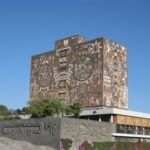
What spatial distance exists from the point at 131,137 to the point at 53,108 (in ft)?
52.9

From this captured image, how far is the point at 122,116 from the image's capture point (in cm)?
6925

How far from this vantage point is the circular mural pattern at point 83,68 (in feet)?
272

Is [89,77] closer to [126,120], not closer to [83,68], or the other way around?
[83,68]

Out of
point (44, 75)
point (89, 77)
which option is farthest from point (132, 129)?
point (44, 75)

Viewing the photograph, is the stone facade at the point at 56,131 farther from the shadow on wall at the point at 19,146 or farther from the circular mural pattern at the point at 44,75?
the circular mural pattern at the point at 44,75

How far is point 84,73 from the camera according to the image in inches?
3310

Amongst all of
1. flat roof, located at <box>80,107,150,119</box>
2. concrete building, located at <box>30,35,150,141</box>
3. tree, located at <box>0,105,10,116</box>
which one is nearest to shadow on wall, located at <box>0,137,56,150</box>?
flat roof, located at <box>80,107,150,119</box>

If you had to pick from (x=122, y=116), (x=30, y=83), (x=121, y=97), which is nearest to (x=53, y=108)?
(x=122, y=116)

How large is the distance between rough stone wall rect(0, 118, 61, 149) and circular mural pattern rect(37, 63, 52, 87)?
39.3 meters

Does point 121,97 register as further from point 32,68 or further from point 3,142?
point 3,142

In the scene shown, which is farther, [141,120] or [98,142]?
[141,120]

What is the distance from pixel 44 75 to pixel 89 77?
16.0 metres

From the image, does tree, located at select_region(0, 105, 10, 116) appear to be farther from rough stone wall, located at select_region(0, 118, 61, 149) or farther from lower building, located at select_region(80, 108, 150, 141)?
rough stone wall, located at select_region(0, 118, 61, 149)

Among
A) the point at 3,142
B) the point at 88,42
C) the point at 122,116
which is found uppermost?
the point at 88,42
